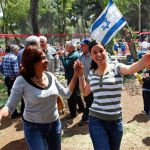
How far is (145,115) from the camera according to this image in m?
8.80

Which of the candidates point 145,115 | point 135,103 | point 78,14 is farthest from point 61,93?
point 78,14

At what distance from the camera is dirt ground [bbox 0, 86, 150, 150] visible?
673cm

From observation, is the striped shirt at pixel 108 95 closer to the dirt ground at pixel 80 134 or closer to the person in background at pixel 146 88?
the dirt ground at pixel 80 134

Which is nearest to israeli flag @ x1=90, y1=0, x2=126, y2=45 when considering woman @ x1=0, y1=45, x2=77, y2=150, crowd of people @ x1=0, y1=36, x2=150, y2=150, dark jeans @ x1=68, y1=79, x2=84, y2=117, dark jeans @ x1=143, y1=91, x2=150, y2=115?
dark jeans @ x1=68, y1=79, x2=84, y2=117

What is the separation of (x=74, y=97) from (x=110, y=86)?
452cm

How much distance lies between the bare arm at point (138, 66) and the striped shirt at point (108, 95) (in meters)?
0.09

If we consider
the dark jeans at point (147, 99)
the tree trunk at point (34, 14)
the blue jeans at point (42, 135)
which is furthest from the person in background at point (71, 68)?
the tree trunk at point (34, 14)

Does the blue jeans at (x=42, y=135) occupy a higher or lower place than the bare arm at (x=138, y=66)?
lower

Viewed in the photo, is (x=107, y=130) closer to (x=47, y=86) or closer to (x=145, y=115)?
(x=47, y=86)

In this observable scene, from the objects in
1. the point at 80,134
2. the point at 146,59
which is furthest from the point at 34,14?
the point at 146,59

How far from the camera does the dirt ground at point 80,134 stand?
265 inches

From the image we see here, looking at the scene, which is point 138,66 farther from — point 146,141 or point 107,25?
point 107,25

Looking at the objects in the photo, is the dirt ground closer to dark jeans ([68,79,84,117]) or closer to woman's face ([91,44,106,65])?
dark jeans ([68,79,84,117])

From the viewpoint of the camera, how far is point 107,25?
7.32 m
